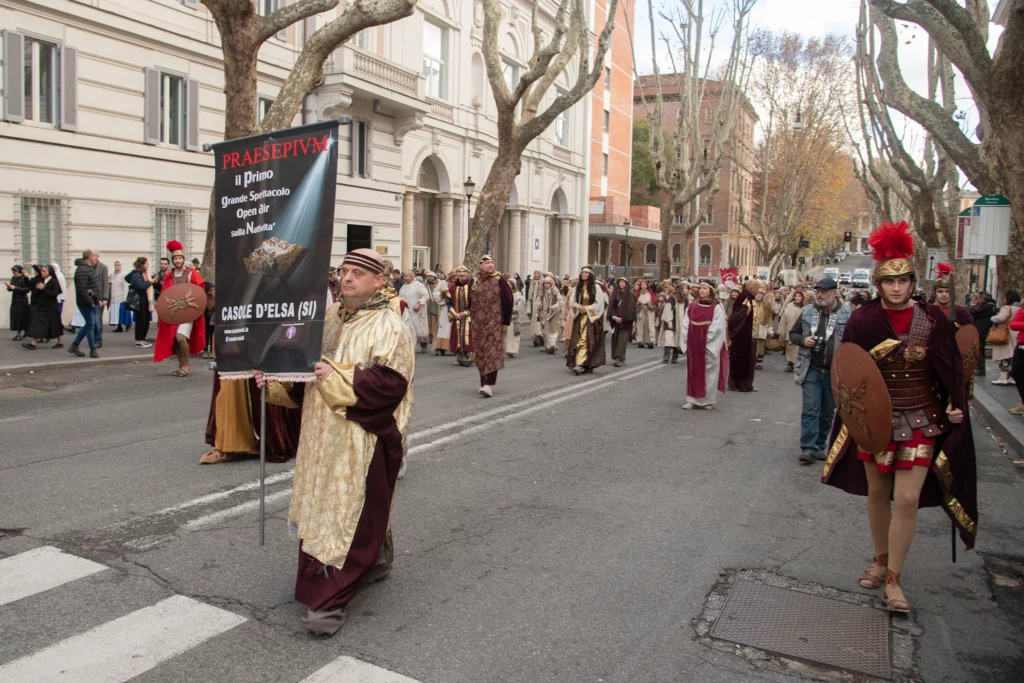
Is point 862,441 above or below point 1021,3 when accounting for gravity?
below

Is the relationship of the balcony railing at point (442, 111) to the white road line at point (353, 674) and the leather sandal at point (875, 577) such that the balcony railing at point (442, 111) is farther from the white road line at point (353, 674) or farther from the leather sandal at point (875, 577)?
the white road line at point (353, 674)

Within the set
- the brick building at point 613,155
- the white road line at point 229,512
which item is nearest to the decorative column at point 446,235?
the brick building at point 613,155

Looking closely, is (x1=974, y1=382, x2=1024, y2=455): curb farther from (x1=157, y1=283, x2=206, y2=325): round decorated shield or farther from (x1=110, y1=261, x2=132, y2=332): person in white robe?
(x1=110, y1=261, x2=132, y2=332): person in white robe

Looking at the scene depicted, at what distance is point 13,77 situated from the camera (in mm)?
16266

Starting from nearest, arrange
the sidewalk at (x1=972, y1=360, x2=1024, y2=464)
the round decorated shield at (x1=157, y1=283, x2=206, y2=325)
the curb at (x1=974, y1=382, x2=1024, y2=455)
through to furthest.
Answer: the round decorated shield at (x1=157, y1=283, x2=206, y2=325)
the curb at (x1=974, y1=382, x2=1024, y2=455)
the sidewalk at (x1=972, y1=360, x2=1024, y2=464)

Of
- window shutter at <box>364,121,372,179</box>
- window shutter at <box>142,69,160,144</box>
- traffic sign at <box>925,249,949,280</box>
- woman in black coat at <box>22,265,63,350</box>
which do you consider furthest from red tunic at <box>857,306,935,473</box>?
window shutter at <box>364,121,372,179</box>

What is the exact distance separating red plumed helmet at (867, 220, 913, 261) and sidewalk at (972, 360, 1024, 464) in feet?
19.7

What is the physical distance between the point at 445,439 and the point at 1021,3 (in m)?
6.81

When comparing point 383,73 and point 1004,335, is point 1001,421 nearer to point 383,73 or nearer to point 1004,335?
point 1004,335

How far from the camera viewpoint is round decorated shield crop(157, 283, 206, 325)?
8555 mm

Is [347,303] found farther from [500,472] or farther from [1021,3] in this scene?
[1021,3]

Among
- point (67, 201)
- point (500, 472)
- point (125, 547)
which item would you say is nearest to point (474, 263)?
point (67, 201)

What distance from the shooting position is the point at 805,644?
396 centimetres

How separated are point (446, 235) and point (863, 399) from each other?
1062 inches
